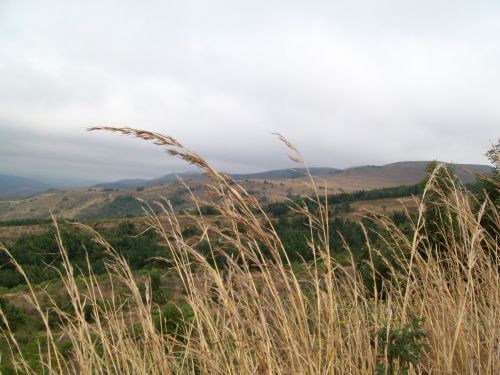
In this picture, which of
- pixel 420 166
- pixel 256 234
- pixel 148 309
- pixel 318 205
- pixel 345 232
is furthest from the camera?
pixel 420 166

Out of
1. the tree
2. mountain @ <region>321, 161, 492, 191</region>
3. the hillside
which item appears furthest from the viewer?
mountain @ <region>321, 161, 492, 191</region>

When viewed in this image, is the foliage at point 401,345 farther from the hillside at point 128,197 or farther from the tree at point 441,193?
the hillside at point 128,197

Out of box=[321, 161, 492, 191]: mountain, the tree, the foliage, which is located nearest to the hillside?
box=[321, 161, 492, 191]: mountain

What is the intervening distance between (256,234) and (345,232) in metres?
47.5

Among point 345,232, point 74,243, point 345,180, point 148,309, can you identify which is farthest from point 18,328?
point 345,180

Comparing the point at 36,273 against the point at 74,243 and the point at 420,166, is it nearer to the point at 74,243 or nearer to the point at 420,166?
the point at 74,243

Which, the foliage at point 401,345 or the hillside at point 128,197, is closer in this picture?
the foliage at point 401,345

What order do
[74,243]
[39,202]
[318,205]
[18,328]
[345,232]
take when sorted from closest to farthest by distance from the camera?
1. [318,205]
2. [18,328]
3. [345,232]
4. [74,243]
5. [39,202]

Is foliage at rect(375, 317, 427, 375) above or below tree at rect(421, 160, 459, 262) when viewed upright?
below

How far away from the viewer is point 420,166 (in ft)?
→ 614

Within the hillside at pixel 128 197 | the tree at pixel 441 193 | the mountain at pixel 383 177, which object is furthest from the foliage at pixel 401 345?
the mountain at pixel 383 177

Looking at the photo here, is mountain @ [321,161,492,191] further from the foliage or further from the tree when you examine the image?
the foliage

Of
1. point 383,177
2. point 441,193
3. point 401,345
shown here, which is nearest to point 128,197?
point 383,177

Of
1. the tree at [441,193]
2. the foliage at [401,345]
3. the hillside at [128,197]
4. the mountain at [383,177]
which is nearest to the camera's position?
the foliage at [401,345]
